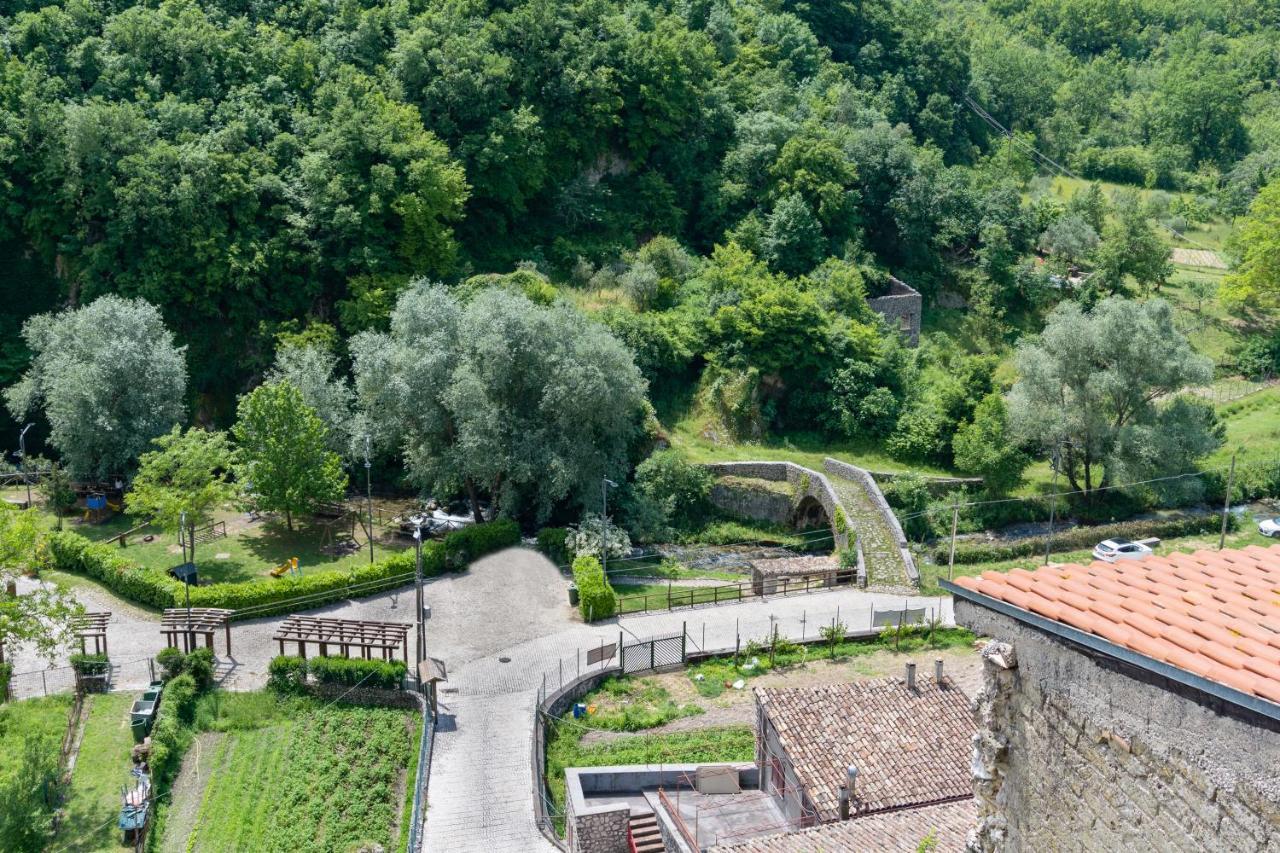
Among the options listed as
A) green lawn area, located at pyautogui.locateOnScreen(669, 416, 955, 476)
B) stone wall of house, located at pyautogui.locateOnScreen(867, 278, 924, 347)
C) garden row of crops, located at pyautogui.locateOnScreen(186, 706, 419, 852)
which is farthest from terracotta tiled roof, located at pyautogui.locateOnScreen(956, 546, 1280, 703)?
stone wall of house, located at pyautogui.locateOnScreen(867, 278, 924, 347)

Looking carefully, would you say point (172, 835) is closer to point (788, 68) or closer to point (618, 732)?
point (618, 732)

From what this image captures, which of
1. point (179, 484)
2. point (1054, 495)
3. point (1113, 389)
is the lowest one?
point (1054, 495)

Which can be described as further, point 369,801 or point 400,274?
point 400,274

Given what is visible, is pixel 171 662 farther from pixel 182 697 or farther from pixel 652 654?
pixel 652 654

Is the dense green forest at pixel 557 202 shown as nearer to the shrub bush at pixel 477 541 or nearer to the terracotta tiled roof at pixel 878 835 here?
the shrub bush at pixel 477 541

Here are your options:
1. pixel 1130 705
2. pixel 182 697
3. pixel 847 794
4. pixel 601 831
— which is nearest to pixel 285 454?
pixel 182 697

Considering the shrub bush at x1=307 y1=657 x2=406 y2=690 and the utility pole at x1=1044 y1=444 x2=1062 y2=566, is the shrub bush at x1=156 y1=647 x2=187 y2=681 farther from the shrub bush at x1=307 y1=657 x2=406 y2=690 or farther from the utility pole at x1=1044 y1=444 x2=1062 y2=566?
the utility pole at x1=1044 y1=444 x2=1062 y2=566

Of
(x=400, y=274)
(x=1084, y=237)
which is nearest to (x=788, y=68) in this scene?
(x=1084, y=237)
